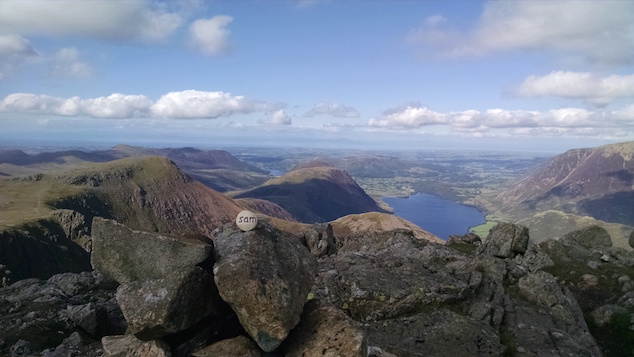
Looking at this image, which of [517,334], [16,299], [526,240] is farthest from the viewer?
[526,240]

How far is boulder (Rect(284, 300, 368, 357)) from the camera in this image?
11.7m

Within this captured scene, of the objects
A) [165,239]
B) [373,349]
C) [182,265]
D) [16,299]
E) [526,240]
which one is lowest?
[16,299]

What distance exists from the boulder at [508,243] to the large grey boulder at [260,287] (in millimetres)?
35902

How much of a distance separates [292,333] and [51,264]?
149 meters

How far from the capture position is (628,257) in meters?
43.1

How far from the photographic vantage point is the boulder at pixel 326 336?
11664mm

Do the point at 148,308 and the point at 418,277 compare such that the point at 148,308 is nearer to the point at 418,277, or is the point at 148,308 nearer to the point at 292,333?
the point at 292,333

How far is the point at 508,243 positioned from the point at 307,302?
120 feet

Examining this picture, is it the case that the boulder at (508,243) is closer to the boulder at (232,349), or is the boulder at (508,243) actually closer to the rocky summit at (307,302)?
the rocky summit at (307,302)

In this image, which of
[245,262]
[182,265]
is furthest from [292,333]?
[182,265]

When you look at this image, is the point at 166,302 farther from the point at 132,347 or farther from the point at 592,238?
the point at 592,238

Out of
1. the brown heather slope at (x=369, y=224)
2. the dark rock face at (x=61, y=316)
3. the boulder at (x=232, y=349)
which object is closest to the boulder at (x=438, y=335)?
the boulder at (x=232, y=349)

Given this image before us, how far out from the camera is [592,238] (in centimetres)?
5422

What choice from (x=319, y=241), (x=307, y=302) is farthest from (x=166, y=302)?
(x=319, y=241)
